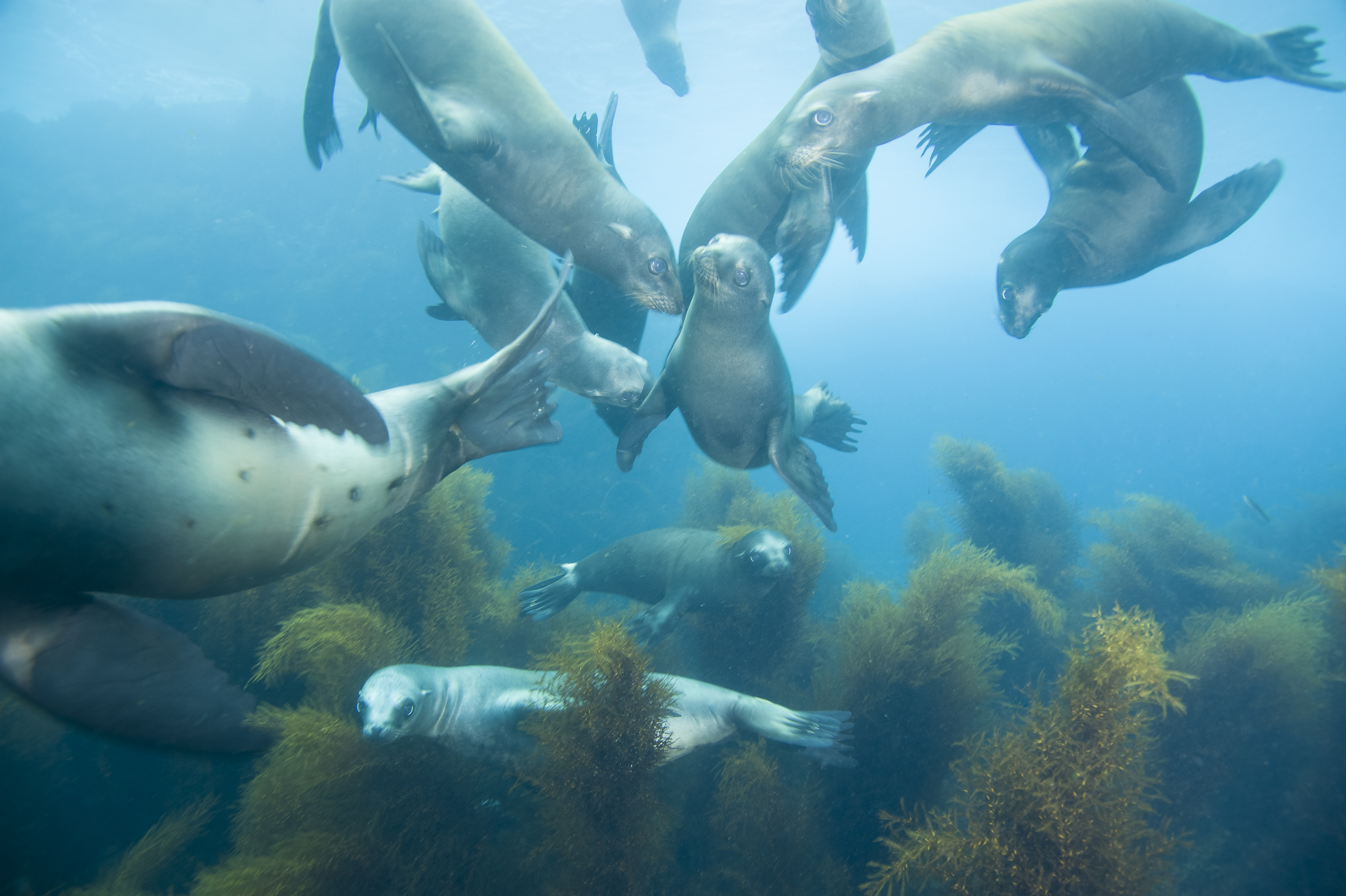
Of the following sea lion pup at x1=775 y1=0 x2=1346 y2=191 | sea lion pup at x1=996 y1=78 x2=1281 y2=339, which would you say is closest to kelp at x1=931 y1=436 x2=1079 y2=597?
sea lion pup at x1=996 y1=78 x2=1281 y2=339

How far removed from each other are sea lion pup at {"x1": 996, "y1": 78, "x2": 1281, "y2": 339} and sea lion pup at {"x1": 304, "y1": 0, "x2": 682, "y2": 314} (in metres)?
3.11

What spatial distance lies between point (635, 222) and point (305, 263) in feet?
77.7

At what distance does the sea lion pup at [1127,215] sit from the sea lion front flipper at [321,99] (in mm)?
5632

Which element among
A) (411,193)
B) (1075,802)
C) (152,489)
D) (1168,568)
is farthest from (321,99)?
(411,193)

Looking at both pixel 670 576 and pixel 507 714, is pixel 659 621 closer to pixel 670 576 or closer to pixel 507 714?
pixel 670 576

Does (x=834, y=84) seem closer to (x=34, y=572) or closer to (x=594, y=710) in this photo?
(x=594, y=710)

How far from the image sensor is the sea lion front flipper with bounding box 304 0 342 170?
3762 mm

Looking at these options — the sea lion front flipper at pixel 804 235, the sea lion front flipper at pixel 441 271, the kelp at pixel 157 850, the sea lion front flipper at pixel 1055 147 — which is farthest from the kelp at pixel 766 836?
the sea lion front flipper at pixel 1055 147

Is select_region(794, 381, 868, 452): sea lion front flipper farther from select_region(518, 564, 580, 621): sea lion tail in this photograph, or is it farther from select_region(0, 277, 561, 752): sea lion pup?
select_region(0, 277, 561, 752): sea lion pup

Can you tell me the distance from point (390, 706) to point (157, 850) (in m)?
2.06

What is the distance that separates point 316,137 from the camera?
4074 mm

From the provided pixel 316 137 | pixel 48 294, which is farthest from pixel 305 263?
pixel 316 137

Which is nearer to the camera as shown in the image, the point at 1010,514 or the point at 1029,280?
the point at 1029,280

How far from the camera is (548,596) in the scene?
17.1 ft
